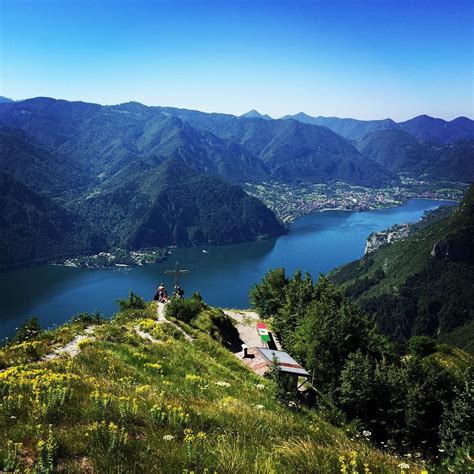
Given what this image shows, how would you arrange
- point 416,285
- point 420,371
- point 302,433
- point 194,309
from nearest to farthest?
point 302,433 → point 420,371 → point 194,309 → point 416,285

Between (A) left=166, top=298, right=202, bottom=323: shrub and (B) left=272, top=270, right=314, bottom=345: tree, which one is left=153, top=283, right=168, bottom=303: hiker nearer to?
(A) left=166, top=298, right=202, bottom=323: shrub

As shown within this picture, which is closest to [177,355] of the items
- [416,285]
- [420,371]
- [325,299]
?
[420,371]

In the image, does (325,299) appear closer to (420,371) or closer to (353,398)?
(420,371)

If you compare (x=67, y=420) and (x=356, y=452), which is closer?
(x=356, y=452)

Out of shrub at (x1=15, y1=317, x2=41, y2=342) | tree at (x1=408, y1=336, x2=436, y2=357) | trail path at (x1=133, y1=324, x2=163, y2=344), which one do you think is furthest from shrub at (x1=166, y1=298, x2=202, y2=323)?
tree at (x1=408, y1=336, x2=436, y2=357)

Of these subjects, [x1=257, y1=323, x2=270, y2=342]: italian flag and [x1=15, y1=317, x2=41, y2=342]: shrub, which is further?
[x1=257, y1=323, x2=270, y2=342]: italian flag

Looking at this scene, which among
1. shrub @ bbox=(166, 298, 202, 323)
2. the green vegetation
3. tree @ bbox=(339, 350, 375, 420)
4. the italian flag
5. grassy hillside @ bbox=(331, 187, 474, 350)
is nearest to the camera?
the green vegetation
